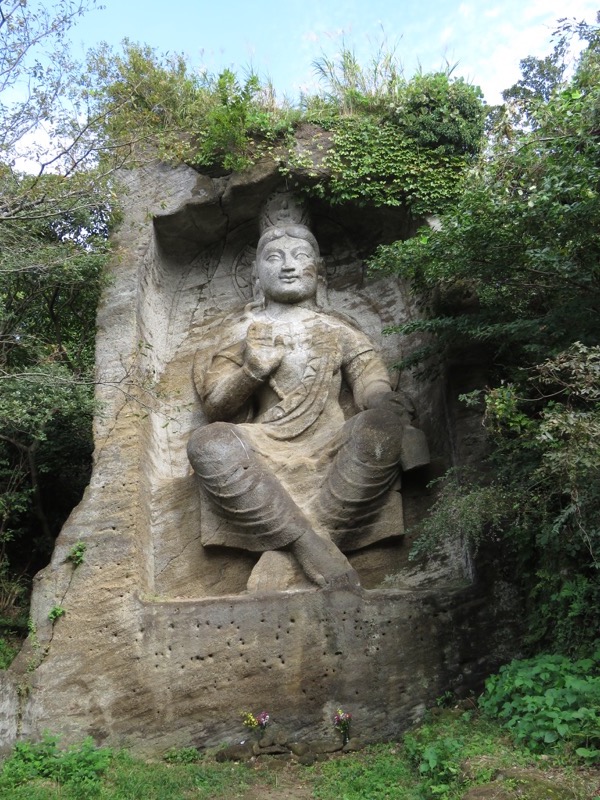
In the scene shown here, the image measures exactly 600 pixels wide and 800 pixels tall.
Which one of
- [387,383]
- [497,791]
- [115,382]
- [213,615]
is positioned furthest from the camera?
[387,383]

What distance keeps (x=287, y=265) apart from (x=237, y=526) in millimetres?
2587

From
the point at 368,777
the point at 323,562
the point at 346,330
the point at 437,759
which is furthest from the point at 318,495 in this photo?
the point at 437,759

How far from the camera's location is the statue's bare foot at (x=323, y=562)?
687cm

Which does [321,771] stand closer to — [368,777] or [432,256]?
[368,777]

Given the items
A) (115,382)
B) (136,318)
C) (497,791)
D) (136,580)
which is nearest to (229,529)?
(136,580)

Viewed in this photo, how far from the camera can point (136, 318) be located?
8398 mm

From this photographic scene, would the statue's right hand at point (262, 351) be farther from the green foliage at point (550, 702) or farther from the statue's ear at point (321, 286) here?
the green foliage at point (550, 702)

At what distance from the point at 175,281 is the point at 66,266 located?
193 cm

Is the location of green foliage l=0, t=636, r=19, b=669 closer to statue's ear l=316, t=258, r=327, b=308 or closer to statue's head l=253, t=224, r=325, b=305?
statue's head l=253, t=224, r=325, b=305

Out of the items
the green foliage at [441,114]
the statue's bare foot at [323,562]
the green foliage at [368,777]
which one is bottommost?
the green foliage at [368,777]

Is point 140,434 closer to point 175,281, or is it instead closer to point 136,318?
point 136,318

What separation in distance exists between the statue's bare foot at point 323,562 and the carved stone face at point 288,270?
2468 mm

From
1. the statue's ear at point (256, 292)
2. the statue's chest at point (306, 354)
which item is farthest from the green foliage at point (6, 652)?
the statue's ear at point (256, 292)

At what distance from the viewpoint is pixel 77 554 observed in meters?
7.17
